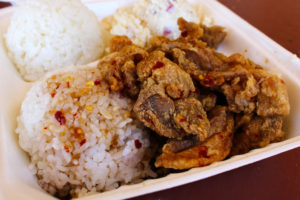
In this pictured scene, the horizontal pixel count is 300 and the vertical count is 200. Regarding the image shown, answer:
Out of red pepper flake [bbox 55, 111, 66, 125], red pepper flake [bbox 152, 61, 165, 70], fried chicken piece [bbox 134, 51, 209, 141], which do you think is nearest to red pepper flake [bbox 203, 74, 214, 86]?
fried chicken piece [bbox 134, 51, 209, 141]

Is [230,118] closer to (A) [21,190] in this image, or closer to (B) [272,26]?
(A) [21,190]

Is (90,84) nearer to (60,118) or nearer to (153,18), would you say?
(60,118)

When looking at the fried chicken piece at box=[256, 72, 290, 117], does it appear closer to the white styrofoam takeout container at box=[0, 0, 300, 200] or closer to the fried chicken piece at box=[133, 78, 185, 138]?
the white styrofoam takeout container at box=[0, 0, 300, 200]

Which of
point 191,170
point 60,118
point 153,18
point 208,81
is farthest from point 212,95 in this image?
point 153,18

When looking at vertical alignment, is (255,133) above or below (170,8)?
below

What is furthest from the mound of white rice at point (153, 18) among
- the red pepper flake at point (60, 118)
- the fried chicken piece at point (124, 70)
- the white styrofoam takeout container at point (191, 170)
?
the red pepper flake at point (60, 118)
